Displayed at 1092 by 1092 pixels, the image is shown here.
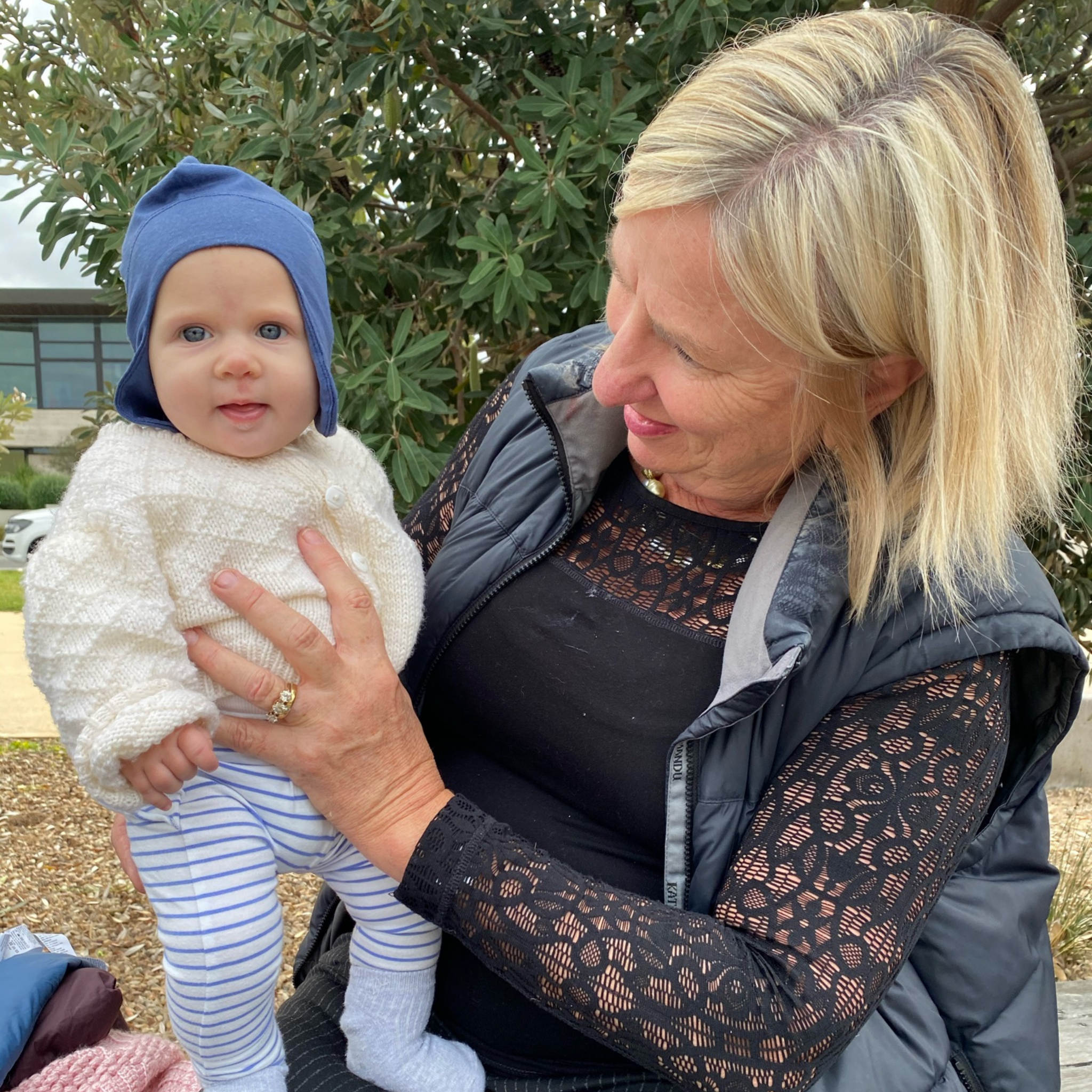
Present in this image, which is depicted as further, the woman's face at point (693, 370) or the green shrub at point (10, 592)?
the green shrub at point (10, 592)

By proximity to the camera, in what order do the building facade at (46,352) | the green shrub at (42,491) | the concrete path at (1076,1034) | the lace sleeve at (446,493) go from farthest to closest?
the building facade at (46,352) < the green shrub at (42,491) < the concrete path at (1076,1034) < the lace sleeve at (446,493)

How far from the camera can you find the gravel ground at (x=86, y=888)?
3.95 m

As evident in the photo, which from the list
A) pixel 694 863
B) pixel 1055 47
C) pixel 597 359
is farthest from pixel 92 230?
pixel 1055 47

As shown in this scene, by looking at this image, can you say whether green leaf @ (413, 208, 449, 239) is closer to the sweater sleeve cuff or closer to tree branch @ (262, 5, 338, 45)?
tree branch @ (262, 5, 338, 45)

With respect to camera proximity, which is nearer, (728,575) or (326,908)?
(728,575)

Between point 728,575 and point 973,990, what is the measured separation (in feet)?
2.37

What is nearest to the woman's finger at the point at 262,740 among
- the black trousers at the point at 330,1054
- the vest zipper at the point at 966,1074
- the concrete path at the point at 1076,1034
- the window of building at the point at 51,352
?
the black trousers at the point at 330,1054

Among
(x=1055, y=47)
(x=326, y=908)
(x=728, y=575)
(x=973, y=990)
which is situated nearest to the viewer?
(x=973, y=990)

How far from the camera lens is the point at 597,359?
1.91 metres

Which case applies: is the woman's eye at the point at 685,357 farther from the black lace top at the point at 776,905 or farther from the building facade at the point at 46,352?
the building facade at the point at 46,352

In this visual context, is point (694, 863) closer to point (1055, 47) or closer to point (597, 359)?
point (597, 359)

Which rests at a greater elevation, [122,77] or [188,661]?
[122,77]

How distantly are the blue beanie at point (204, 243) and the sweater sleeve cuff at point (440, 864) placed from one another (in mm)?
686

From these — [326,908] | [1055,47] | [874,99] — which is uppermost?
[1055,47]
